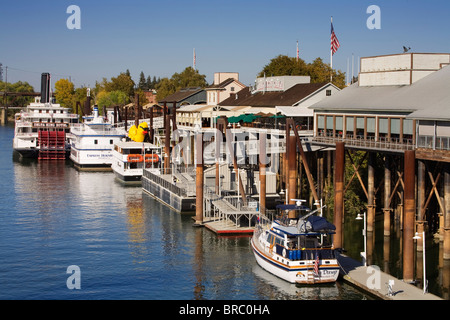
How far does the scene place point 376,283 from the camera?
37.6 meters

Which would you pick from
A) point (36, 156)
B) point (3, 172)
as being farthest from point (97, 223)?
point (36, 156)

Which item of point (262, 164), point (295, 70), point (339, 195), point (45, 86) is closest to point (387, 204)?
point (339, 195)

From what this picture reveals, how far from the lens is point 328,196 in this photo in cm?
6462

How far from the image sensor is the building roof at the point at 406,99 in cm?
4512

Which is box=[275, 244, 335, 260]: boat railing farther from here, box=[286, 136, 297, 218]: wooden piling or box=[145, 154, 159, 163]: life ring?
box=[145, 154, 159, 163]: life ring

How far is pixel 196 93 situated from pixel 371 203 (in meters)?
88.1

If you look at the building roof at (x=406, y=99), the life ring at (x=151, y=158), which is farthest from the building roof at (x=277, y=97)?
the building roof at (x=406, y=99)

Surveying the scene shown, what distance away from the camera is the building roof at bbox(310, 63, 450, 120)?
45.1 meters

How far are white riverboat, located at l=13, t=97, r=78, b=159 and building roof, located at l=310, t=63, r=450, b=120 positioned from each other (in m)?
72.1

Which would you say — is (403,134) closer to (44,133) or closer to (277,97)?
(277,97)

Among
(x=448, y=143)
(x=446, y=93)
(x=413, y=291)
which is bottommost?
(x=413, y=291)

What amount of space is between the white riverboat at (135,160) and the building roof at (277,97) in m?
14.7

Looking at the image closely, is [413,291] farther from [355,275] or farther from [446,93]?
[446,93]

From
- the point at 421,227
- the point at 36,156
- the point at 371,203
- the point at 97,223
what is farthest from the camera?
the point at 36,156
